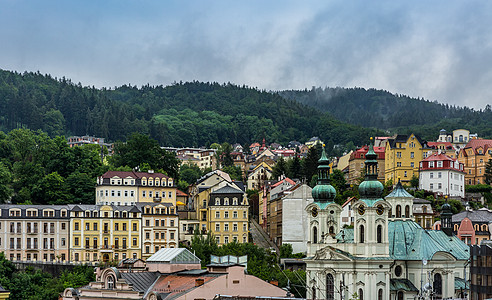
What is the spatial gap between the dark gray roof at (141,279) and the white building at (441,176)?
79500mm

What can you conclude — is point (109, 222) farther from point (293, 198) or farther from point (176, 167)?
point (176, 167)

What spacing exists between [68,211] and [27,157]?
3797 cm

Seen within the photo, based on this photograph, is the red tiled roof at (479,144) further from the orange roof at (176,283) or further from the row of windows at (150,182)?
the orange roof at (176,283)

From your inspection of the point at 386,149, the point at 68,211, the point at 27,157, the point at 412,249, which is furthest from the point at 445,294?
the point at 27,157

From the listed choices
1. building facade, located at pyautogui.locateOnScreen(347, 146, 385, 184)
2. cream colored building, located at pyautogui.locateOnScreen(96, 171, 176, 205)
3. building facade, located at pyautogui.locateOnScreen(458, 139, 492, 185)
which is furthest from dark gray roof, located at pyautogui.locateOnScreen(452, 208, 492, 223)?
cream colored building, located at pyautogui.locateOnScreen(96, 171, 176, 205)

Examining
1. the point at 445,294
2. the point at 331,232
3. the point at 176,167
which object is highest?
the point at 176,167

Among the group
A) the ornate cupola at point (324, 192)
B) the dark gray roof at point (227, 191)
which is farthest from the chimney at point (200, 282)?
the dark gray roof at point (227, 191)

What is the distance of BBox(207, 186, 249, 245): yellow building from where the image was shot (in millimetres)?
134375

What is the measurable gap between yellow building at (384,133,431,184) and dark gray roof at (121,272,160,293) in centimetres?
8320

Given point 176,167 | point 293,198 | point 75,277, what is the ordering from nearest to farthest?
point 75,277 < point 293,198 < point 176,167

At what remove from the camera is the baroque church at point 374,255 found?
303 ft

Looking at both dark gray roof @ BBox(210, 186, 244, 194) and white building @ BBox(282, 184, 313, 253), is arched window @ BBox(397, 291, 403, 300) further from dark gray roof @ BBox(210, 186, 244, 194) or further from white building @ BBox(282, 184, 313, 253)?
dark gray roof @ BBox(210, 186, 244, 194)

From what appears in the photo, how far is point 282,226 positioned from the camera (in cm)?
13575

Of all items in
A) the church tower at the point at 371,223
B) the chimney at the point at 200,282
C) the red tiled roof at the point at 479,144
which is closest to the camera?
the chimney at the point at 200,282
